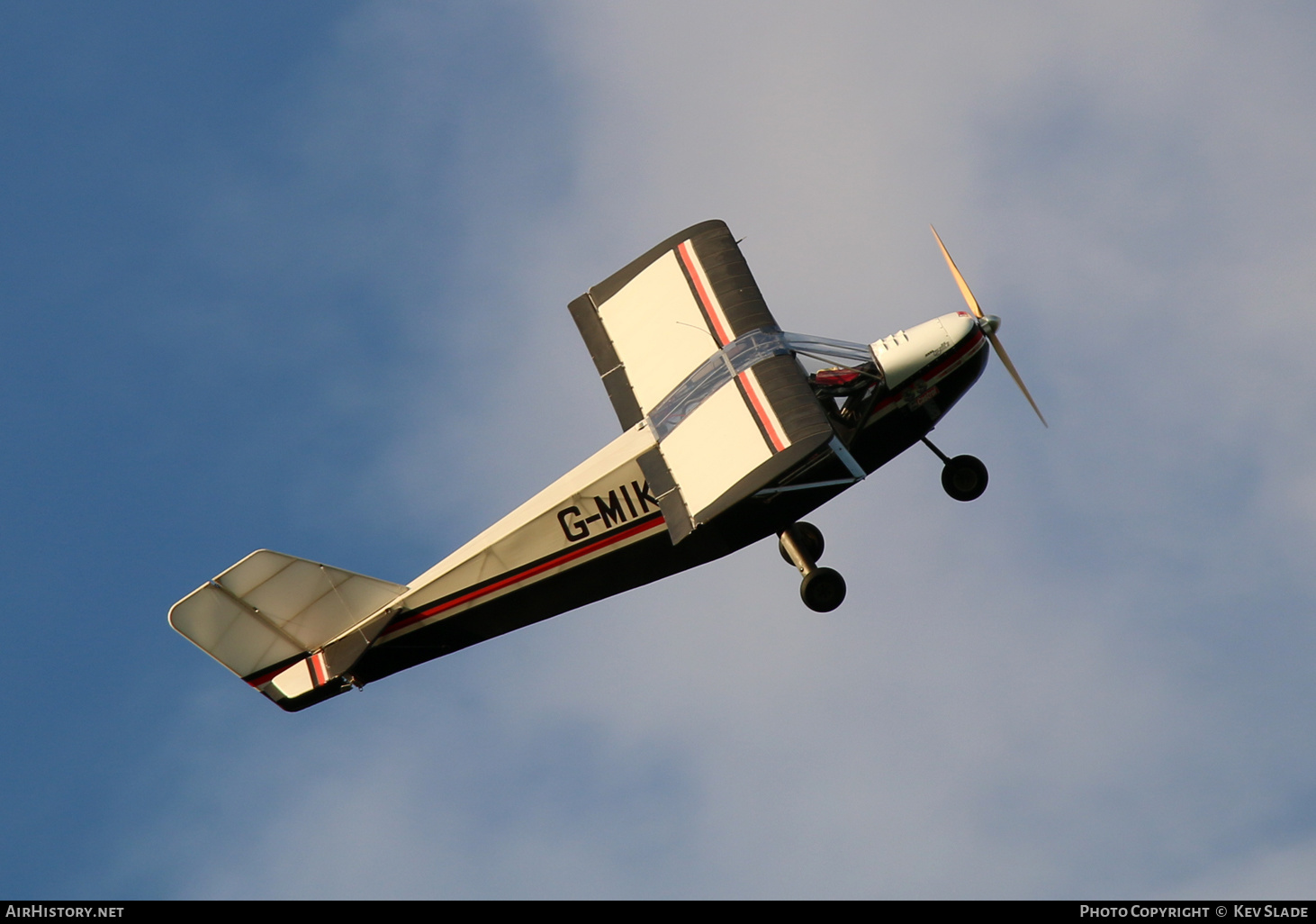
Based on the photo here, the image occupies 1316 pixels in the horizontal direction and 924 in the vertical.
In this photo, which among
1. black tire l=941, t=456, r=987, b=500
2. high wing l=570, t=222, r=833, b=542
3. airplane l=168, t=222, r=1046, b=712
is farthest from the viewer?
black tire l=941, t=456, r=987, b=500

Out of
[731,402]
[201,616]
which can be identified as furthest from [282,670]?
[731,402]

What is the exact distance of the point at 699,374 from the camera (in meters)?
19.5

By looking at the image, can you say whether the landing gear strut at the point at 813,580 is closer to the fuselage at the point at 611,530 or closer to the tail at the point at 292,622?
the fuselage at the point at 611,530

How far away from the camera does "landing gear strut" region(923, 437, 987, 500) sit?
808 inches

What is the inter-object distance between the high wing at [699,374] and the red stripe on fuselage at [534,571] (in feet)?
3.18

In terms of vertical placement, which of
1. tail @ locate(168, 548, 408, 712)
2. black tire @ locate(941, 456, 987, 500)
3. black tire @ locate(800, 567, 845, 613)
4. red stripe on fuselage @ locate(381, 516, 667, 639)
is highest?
tail @ locate(168, 548, 408, 712)

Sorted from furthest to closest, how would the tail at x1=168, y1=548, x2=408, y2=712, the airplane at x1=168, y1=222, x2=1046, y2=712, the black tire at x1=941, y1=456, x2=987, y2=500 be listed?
the black tire at x1=941, y1=456, x2=987, y2=500 < the tail at x1=168, y1=548, x2=408, y2=712 < the airplane at x1=168, y1=222, x2=1046, y2=712

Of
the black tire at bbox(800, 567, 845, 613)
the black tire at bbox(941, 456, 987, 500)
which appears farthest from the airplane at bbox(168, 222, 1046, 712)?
the black tire at bbox(941, 456, 987, 500)

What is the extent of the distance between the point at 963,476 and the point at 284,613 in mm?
10007

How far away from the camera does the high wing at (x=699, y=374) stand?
17922 mm

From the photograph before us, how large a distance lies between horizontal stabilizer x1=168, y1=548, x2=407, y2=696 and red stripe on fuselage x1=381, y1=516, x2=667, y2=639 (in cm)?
47

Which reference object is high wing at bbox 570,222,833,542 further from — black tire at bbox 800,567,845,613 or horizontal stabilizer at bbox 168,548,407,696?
horizontal stabilizer at bbox 168,548,407,696

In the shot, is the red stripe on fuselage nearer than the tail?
Yes
